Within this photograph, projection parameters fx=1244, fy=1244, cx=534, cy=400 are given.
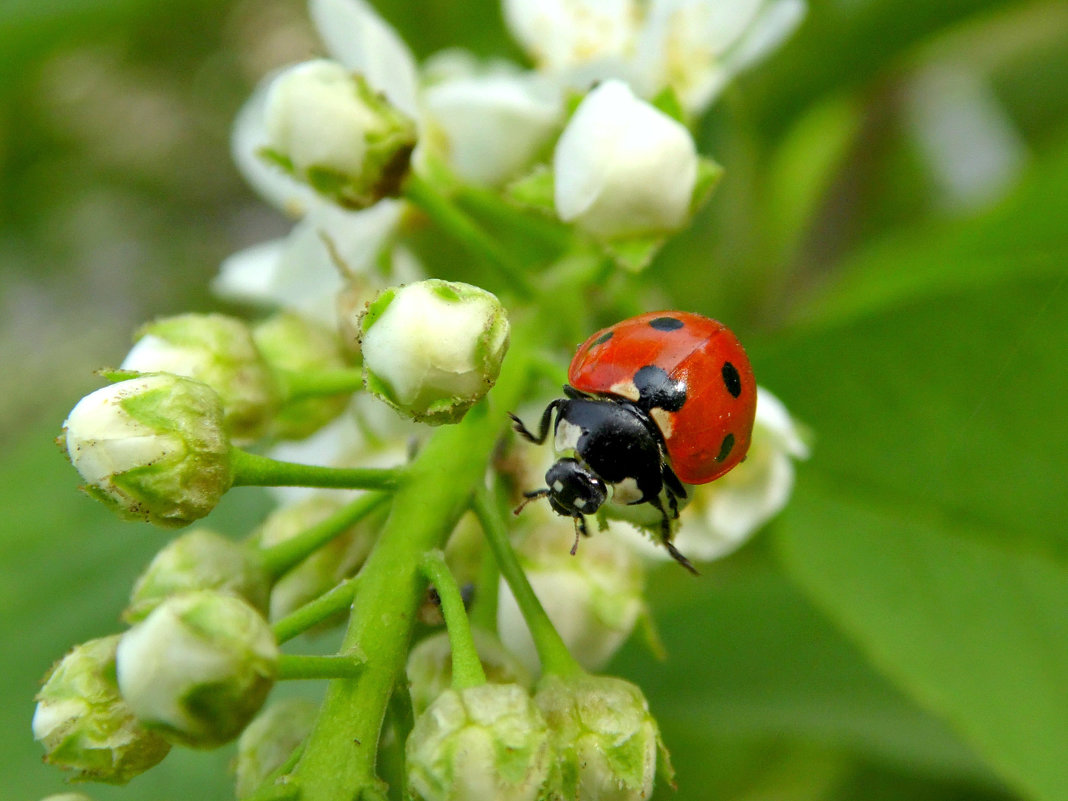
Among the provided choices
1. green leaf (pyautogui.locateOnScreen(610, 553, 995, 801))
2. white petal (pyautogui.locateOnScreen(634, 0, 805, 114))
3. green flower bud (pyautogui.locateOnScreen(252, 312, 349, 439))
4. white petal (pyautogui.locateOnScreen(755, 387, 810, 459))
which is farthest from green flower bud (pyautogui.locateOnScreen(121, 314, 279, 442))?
green leaf (pyautogui.locateOnScreen(610, 553, 995, 801))

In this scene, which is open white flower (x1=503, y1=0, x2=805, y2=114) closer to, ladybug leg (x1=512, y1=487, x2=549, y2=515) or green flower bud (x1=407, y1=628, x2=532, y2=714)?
ladybug leg (x1=512, y1=487, x2=549, y2=515)

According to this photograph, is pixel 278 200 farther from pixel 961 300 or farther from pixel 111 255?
pixel 111 255

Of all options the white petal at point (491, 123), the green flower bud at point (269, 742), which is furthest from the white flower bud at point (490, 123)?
the green flower bud at point (269, 742)

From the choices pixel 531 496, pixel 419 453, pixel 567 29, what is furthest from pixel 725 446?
pixel 567 29

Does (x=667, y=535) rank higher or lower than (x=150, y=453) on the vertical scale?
lower

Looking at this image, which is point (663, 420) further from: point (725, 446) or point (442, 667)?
point (442, 667)

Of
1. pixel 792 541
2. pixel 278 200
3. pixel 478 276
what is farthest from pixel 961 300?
pixel 278 200

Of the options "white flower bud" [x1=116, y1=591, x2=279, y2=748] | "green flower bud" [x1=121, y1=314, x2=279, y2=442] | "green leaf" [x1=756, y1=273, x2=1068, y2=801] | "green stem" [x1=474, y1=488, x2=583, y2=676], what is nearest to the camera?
"white flower bud" [x1=116, y1=591, x2=279, y2=748]
